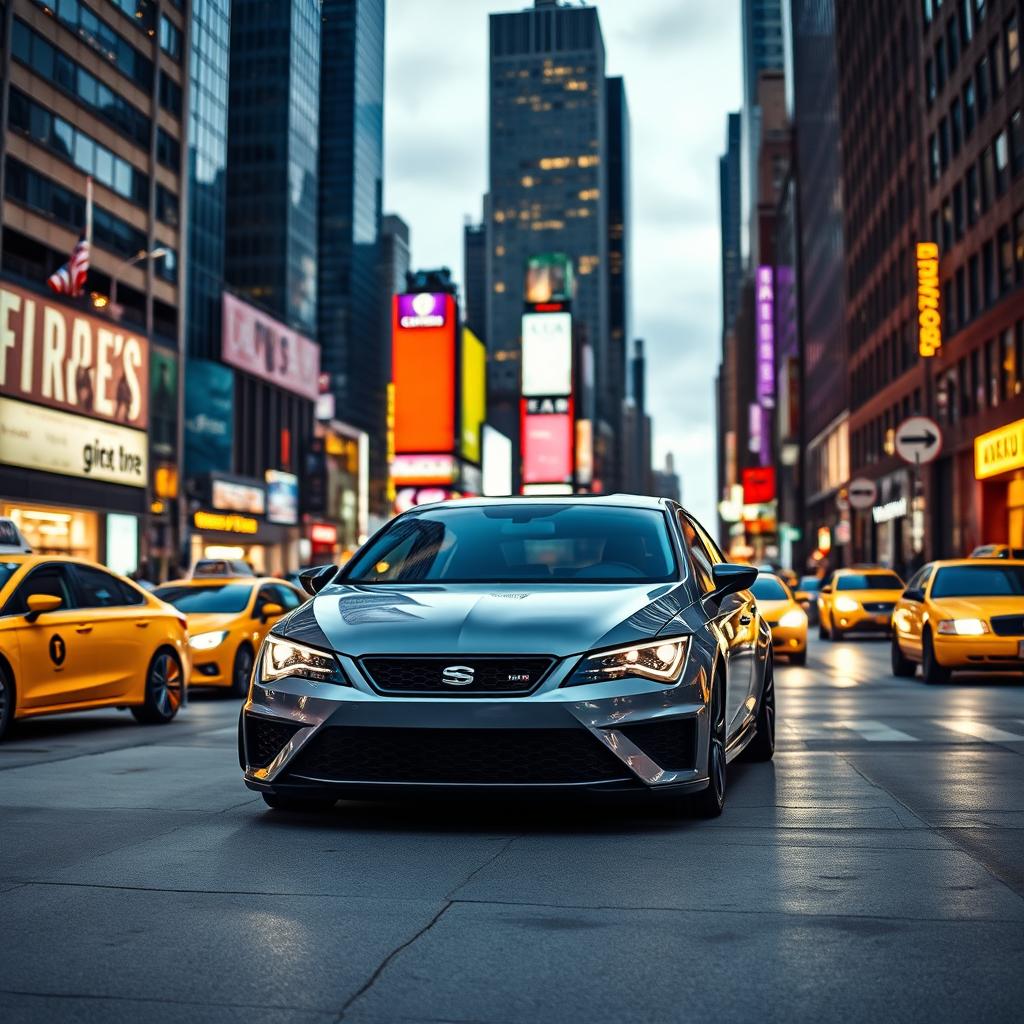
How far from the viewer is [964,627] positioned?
1788cm

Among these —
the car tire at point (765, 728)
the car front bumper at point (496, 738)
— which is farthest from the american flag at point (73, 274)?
the car front bumper at point (496, 738)

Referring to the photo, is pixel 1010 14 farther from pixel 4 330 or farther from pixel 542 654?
pixel 542 654

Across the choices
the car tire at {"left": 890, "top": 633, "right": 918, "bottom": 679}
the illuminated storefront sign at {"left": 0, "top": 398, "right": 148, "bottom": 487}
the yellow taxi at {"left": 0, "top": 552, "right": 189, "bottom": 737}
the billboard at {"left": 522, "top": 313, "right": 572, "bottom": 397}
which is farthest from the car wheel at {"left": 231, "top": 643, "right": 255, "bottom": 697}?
the billboard at {"left": 522, "top": 313, "right": 572, "bottom": 397}

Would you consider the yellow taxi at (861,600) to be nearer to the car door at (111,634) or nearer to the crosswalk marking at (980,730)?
the crosswalk marking at (980,730)

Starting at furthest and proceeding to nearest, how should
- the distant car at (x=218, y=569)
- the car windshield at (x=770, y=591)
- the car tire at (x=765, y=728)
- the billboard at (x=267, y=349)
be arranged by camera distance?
the billboard at (x=267, y=349) → the distant car at (x=218, y=569) → the car windshield at (x=770, y=591) → the car tire at (x=765, y=728)

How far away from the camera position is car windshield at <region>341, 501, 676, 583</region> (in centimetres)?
776

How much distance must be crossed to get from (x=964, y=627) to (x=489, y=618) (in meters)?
12.4

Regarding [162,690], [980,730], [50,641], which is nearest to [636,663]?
[980,730]

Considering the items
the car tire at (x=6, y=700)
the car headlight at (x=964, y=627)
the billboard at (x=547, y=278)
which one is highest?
the billboard at (x=547, y=278)

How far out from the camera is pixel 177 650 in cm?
1404

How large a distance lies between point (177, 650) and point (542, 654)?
819cm

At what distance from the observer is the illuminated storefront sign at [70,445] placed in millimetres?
49219

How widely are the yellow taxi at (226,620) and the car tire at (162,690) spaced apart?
257cm

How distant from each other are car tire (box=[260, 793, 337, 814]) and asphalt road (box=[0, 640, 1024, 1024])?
0.17 m
